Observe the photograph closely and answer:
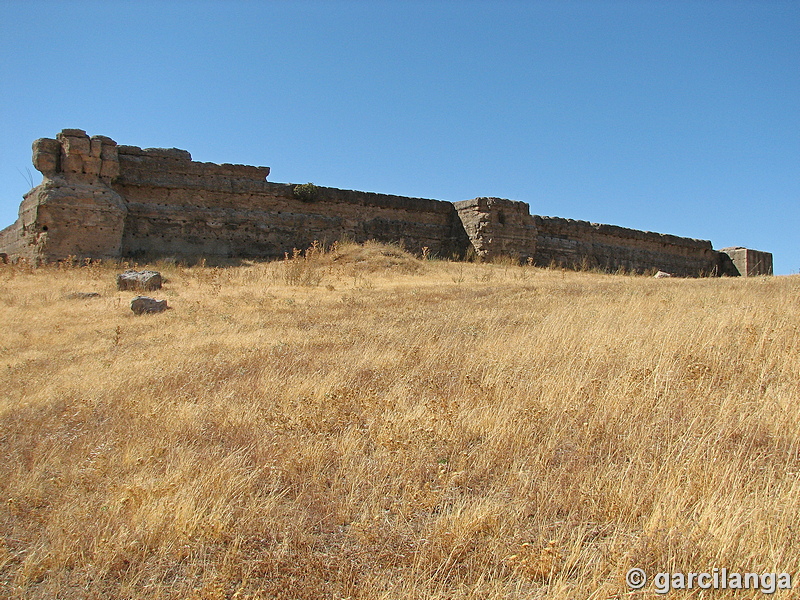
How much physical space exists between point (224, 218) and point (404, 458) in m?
11.7

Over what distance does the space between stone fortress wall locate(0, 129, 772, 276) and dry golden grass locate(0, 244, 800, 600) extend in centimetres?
662

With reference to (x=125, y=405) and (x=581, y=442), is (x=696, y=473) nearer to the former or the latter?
(x=581, y=442)

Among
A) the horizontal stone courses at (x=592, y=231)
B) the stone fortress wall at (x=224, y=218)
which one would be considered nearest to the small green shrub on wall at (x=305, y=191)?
the stone fortress wall at (x=224, y=218)

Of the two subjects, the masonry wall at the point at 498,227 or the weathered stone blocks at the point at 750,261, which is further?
the weathered stone blocks at the point at 750,261

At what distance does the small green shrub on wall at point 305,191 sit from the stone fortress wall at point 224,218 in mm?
25

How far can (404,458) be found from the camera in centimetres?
355

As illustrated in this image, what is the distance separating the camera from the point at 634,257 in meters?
18.6

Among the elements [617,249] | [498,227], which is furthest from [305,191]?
[617,249]

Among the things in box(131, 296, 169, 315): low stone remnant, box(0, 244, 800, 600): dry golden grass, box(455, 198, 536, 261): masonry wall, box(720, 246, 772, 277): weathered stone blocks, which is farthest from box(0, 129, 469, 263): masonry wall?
box(720, 246, 772, 277): weathered stone blocks

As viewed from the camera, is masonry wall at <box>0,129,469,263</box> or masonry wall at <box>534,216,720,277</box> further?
masonry wall at <box>534,216,720,277</box>

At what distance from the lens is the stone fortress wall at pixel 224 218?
41.3ft

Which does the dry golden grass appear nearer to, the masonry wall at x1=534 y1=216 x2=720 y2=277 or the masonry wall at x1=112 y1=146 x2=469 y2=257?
the masonry wall at x1=112 y1=146 x2=469 y2=257

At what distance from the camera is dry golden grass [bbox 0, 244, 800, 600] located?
261 cm

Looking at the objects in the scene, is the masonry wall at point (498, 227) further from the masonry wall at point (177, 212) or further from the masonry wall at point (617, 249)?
the masonry wall at point (617, 249)
